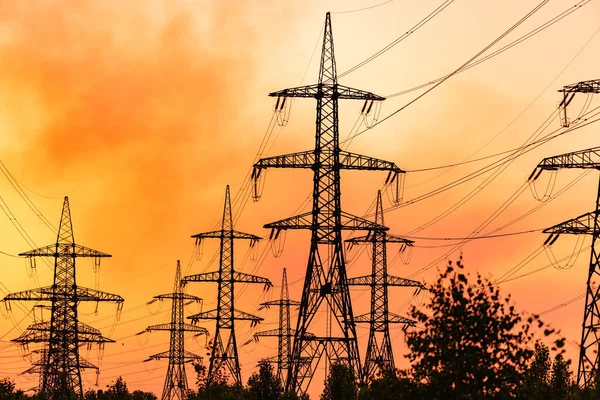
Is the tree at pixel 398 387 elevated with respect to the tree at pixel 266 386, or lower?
lower

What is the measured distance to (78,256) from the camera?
452ft

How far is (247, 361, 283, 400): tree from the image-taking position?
13188 centimetres

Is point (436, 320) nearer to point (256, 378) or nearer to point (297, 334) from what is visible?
point (297, 334)

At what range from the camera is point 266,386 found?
137m

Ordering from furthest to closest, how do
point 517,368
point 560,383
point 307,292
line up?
point 560,383, point 307,292, point 517,368

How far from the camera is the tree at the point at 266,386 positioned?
132 metres

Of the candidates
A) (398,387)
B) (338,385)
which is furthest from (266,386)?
(398,387)

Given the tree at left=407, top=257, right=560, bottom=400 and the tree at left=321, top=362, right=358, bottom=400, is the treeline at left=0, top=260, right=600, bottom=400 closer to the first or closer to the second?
the tree at left=407, top=257, right=560, bottom=400

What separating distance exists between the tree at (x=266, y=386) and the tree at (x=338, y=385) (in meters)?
4.89

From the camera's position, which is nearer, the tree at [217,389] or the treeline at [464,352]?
the treeline at [464,352]

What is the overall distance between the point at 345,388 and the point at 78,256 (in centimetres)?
3115

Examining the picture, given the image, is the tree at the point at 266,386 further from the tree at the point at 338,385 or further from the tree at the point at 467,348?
the tree at the point at 467,348

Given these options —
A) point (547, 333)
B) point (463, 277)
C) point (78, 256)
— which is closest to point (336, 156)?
point (463, 277)

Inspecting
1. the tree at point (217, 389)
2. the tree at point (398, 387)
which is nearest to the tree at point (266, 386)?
the tree at point (217, 389)
